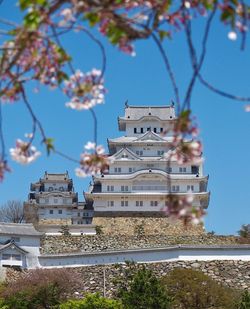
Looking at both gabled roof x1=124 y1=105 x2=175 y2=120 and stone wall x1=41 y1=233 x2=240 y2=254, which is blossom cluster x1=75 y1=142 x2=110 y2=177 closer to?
stone wall x1=41 y1=233 x2=240 y2=254

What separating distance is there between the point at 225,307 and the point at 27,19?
23473 mm

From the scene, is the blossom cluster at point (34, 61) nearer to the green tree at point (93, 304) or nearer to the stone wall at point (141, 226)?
the green tree at point (93, 304)

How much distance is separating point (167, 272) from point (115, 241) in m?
6.95

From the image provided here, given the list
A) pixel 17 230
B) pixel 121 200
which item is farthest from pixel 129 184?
pixel 17 230

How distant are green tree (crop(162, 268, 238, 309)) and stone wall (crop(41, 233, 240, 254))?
8.26 metres

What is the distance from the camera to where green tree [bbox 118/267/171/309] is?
82.5ft

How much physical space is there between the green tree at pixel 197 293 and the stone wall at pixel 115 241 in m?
8.26

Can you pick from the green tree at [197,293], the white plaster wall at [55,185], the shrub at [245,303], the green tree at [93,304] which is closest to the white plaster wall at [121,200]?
the white plaster wall at [55,185]

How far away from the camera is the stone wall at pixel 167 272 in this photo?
31.3 m

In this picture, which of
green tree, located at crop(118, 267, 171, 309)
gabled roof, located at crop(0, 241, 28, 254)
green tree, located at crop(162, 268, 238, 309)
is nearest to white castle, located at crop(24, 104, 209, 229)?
gabled roof, located at crop(0, 241, 28, 254)

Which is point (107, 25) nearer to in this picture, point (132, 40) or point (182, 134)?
point (132, 40)

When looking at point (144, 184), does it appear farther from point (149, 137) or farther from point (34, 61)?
point (34, 61)

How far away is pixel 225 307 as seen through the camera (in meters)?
26.1

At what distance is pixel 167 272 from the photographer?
104 feet
